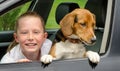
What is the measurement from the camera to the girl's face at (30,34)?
3059 mm

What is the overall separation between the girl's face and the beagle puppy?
0.53ft

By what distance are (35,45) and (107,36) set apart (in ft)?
1.53

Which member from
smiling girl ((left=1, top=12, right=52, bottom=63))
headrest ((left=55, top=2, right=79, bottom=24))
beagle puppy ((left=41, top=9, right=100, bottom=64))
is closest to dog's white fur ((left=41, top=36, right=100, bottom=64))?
beagle puppy ((left=41, top=9, right=100, bottom=64))

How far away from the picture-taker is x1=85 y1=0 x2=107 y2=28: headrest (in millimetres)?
3265

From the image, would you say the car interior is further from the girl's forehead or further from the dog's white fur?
the girl's forehead

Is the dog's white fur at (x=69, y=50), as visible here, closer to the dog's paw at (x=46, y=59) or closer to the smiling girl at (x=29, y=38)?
the smiling girl at (x=29, y=38)

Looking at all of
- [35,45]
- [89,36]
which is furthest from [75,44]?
[35,45]

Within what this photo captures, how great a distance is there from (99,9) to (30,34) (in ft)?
1.95

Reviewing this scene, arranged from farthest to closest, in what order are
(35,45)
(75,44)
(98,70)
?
(75,44) < (35,45) < (98,70)

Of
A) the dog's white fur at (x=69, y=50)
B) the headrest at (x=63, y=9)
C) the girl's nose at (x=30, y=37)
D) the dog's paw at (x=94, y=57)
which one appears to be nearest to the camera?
the dog's paw at (x=94, y=57)

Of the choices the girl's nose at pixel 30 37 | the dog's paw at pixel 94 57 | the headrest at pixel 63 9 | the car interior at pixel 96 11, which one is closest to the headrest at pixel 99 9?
the car interior at pixel 96 11

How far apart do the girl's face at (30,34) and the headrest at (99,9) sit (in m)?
0.44

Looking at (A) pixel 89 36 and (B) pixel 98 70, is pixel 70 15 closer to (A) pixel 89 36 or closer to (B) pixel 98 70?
(A) pixel 89 36

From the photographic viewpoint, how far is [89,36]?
3.24 meters
